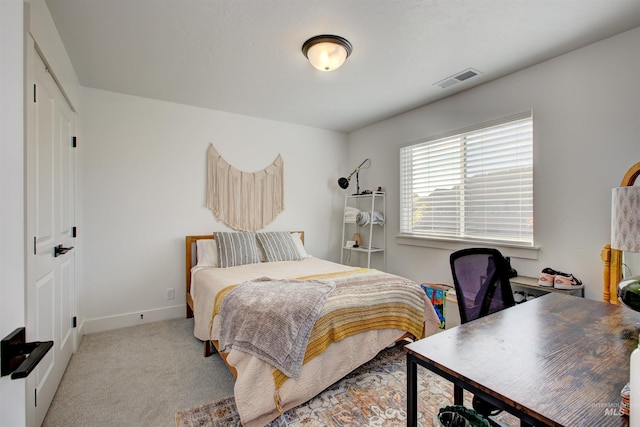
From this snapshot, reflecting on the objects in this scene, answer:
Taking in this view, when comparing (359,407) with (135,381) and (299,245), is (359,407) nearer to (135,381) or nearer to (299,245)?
(135,381)

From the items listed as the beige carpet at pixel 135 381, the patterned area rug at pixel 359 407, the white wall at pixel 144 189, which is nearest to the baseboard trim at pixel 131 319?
the white wall at pixel 144 189

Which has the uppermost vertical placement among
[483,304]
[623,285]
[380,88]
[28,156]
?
[380,88]

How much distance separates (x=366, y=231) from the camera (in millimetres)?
4445

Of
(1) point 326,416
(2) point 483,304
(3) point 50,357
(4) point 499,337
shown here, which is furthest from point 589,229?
(3) point 50,357

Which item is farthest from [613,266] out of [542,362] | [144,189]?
[144,189]

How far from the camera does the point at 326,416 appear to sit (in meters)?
1.75

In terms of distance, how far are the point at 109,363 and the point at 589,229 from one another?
391 centimetres

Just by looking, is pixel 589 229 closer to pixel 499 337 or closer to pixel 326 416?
pixel 499 337

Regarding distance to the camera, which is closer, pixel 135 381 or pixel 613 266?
pixel 613 266

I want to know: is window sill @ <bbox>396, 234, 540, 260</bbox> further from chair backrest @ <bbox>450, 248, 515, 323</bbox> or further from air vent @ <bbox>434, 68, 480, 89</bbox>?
air vent @ <bbox>434, 68, 480, 89</bbox>

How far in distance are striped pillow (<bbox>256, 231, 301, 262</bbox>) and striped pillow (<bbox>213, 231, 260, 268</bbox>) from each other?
0.13 meters

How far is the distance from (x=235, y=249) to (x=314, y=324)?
1802 mm

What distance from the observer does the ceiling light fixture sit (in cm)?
214

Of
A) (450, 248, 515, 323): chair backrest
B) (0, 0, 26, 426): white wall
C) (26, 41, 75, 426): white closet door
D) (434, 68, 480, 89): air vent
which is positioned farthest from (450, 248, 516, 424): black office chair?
(26, 41, 75, 426): white closet door
